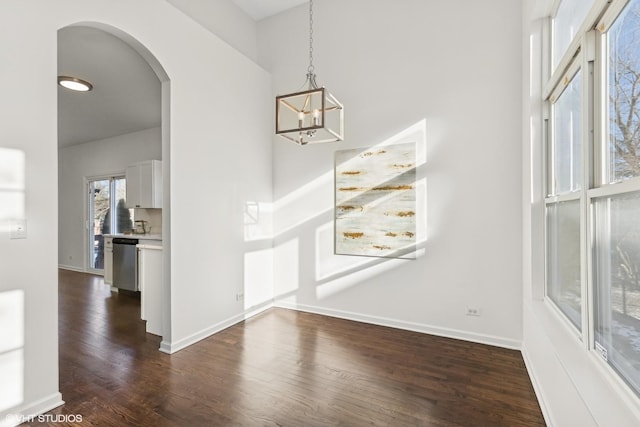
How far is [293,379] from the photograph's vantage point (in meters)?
2.49

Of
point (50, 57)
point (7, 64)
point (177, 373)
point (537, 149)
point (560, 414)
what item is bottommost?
point (177, 373)

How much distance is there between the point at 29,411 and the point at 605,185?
11.6 feet

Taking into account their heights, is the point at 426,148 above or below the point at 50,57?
below

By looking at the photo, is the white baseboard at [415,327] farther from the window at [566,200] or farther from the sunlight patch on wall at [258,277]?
the window at [566,200]

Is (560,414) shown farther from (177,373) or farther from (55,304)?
(55,304)

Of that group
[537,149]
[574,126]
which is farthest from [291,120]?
[574,126]

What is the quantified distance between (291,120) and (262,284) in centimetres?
230

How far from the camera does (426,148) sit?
11.4 feet

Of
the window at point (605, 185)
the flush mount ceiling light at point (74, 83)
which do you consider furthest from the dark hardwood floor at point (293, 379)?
the flush mount ceiling light at point (74, 83)

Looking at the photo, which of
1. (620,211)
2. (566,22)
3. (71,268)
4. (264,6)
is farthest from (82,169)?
(620,211)

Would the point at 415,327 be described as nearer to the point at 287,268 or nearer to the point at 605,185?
the point at 287,268

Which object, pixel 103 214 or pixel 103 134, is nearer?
pixel 103 134

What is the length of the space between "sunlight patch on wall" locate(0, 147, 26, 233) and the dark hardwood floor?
1.32 meters

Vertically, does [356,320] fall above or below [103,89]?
below
